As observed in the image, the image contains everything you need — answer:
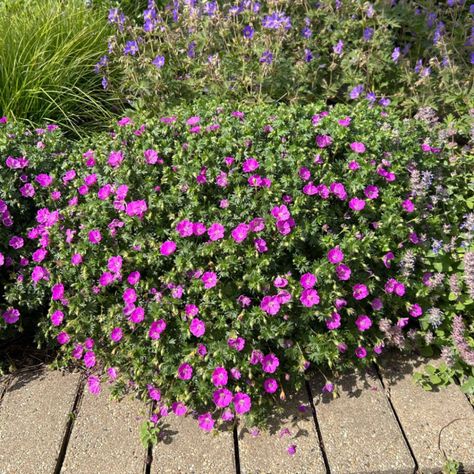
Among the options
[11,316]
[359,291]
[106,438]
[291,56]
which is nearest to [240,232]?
[359,291]

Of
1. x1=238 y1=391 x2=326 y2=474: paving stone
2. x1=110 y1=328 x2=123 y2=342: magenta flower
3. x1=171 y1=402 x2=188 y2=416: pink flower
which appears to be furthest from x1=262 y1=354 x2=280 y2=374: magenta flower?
x1=110 y1=328 x2=123 y2=342: magenta flower

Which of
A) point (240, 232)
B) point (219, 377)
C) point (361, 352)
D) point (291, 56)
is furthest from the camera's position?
point (291, 56)

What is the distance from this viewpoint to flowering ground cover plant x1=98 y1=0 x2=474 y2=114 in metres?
3.37

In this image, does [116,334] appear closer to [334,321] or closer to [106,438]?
[106,438]

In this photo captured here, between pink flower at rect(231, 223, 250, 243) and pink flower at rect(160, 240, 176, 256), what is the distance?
0.79ft

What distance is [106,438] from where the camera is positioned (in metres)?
2.20

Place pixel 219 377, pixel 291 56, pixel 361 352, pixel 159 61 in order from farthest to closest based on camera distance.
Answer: pixel 291 56 < pixel 159 61 < pixel 361 352 < pixel 219 377

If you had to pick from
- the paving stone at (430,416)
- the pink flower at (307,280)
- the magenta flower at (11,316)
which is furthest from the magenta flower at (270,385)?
the magenta flower at (11,316)

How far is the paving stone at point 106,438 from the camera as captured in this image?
210cm

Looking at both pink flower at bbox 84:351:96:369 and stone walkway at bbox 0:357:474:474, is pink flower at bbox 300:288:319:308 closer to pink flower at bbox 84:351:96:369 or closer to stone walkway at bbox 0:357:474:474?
stone walkway at bbox 0:357:474:474

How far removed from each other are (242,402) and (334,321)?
1.55ft

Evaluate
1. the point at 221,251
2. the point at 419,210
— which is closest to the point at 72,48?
the point at 221,251

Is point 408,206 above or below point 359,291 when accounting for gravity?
above

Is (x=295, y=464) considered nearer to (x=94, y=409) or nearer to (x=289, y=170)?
(x=94, y=409)
